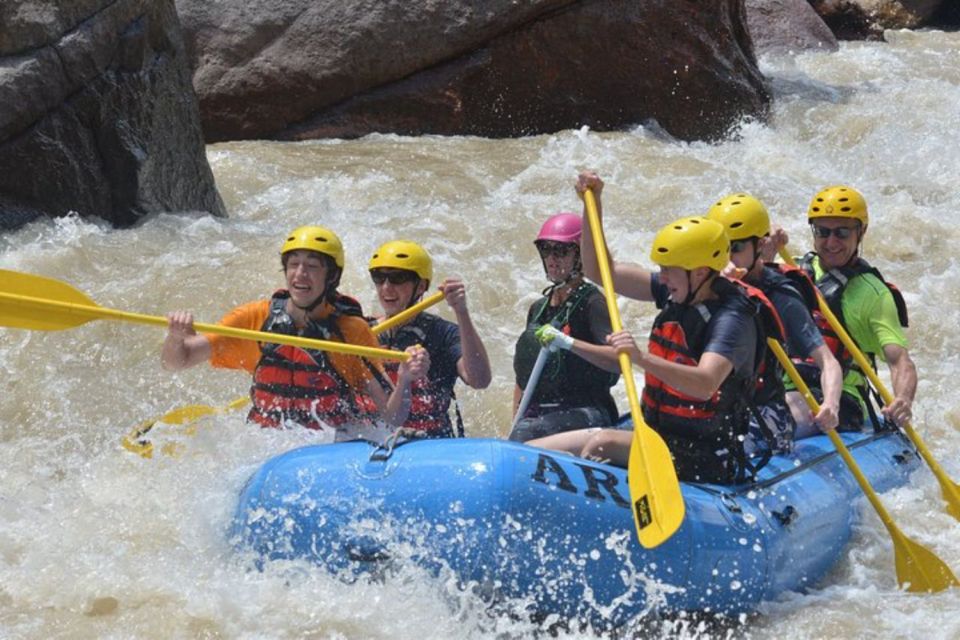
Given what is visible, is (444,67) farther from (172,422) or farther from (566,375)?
(566,375)

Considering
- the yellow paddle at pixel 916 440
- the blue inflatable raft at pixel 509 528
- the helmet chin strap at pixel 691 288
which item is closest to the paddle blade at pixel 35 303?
the blue inflatable raft at pixel 509 528

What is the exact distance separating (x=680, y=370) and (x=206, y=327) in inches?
58.3

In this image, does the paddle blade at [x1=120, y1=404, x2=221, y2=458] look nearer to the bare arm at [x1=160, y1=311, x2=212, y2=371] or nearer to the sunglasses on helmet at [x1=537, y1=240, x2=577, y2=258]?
the bare arm at [x1=160, y1=311, x2=212, y2=371]

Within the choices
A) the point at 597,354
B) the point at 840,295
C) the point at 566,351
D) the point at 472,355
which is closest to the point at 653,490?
the point at 597,354

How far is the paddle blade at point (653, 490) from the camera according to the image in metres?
3.62

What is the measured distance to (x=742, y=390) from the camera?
4.23 metres

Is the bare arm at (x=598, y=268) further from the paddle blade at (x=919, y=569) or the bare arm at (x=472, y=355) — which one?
the paddle blade at (x=919, y=569)

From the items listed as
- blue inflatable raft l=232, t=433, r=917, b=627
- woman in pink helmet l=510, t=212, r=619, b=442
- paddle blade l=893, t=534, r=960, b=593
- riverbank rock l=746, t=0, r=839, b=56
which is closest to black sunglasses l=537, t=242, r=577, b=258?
woman in pink helmet l=510, t=212, r=619, b=442

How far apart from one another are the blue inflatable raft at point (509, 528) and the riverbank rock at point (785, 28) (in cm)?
1109

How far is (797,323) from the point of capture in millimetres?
4762

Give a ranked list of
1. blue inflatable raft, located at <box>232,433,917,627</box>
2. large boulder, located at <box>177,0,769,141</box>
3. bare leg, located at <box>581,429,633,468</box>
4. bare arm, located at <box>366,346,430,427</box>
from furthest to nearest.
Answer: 1. large boulder, located at <box>177,0,769,141</box>
2. bare arm, located at <box>366,346,430,427</box>
3. bare leg, located at <box>581,429,633,468</box>
4. blue inflatable raft, located at <box>232,433,917,627</box>

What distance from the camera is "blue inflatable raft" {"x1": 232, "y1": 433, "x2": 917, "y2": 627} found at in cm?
382

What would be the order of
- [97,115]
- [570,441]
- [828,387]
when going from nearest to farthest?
[570,441] < [828,387] < [97,115]

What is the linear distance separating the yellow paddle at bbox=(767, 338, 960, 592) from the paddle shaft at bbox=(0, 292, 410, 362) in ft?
4.72
